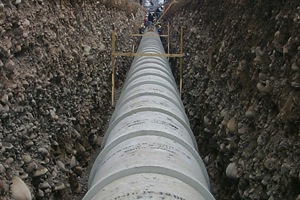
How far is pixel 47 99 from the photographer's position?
5.14 meters

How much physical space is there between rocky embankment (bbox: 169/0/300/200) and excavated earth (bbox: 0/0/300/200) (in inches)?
0.5

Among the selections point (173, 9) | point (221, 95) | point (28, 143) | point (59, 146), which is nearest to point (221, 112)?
point (221, 95)

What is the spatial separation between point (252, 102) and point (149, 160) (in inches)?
76.6

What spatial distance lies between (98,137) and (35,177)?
3296mm

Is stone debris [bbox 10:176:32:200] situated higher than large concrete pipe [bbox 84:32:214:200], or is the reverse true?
large concrete pipe [bbox 84:32:214:200]

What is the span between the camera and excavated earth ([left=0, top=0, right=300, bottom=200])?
373 centimetres

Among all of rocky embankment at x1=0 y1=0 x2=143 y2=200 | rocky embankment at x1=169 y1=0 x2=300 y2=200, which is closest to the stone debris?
rocky embankment at x1=0 y1=0 x2=143 y2=200

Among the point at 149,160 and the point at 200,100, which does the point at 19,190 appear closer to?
the point at 149,160

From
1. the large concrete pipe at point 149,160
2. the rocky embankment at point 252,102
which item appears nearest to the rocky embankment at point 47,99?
the large concrete pipe at point 149,160

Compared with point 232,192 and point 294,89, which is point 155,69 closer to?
point 232,192

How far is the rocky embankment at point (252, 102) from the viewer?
354 centimetres

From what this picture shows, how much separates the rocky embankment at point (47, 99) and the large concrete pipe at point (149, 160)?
2.71 ft

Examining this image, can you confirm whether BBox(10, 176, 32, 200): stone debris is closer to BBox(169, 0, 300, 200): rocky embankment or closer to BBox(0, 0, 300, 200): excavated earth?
BBox(0, 0, 300, 200): excavated earth

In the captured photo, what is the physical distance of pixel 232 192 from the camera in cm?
486
